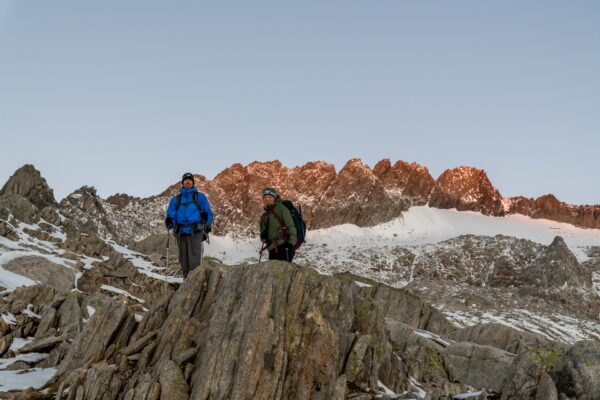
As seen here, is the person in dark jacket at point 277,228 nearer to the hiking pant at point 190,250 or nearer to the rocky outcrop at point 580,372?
the hiking pant at point 190,250

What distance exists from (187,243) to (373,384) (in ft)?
26.9

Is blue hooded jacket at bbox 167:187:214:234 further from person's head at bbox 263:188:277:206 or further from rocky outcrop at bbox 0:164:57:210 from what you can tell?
rocky outcrop at bbox 0:164:57:210

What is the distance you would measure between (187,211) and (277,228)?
3385 mm

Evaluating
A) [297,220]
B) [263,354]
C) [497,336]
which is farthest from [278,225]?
[497,336]

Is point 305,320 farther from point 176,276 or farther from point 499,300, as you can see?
point 499,300

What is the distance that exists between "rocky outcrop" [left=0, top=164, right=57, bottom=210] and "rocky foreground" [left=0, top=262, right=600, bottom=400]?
264 ft

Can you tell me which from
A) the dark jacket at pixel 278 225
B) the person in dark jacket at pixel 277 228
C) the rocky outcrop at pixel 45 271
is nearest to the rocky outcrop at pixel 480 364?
the person in dark jacket at pixel 277 228

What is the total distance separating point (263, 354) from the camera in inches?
553

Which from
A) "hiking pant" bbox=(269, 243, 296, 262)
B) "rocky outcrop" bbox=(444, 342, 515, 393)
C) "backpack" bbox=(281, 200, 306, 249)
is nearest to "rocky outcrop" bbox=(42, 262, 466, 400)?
"hiking pant" bbox=(269, 243, 296, 262)

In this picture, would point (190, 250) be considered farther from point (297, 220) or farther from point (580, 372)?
point (580, 372)

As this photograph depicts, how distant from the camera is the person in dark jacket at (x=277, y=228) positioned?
17.2 meters

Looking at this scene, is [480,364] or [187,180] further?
[480,364]

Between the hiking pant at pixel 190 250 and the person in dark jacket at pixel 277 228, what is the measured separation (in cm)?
258

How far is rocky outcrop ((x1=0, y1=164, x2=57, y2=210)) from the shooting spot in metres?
90.8
